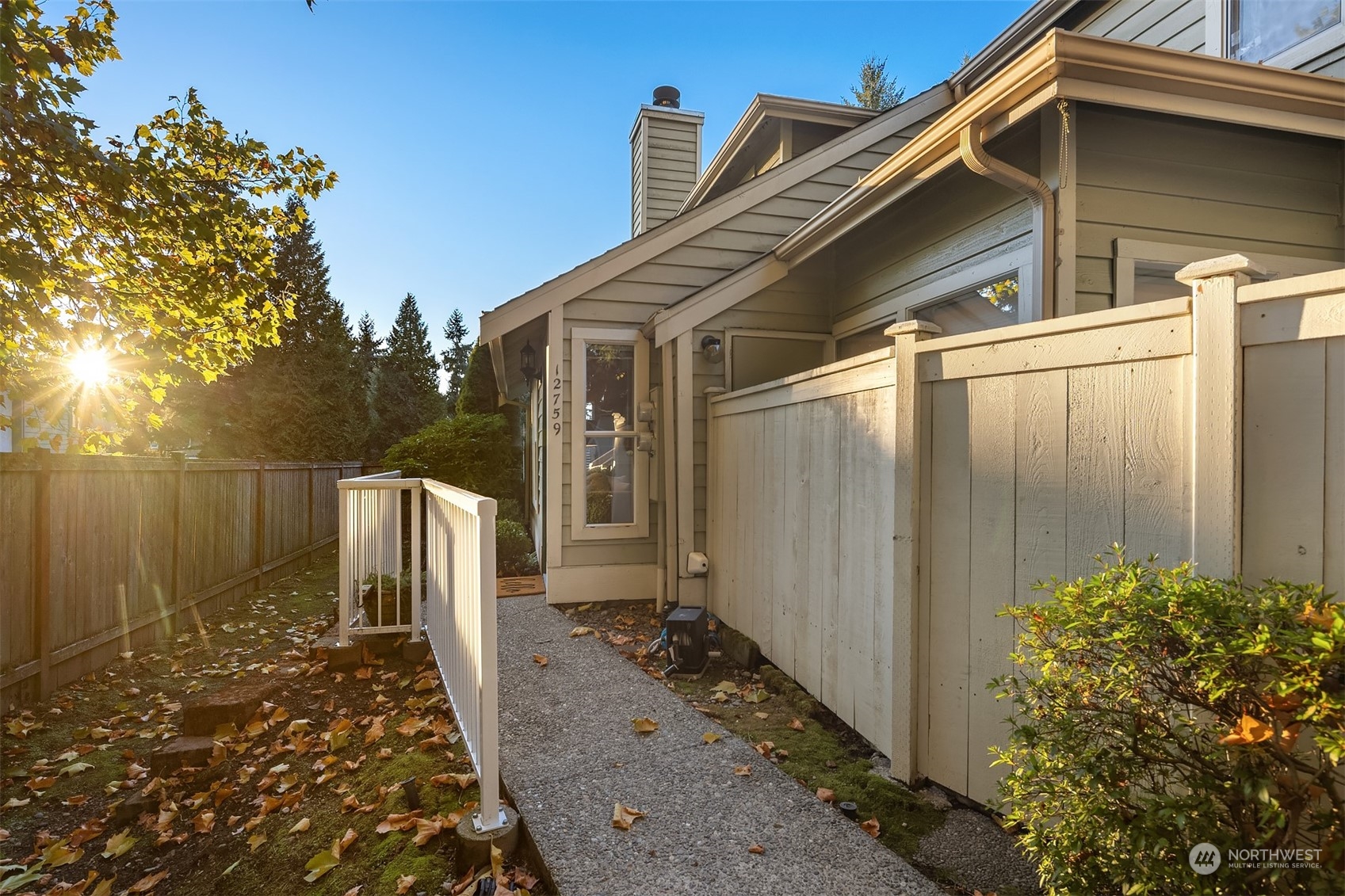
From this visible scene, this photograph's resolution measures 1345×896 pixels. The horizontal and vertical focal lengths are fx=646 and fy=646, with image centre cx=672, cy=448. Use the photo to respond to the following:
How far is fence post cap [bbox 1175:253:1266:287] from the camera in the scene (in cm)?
172

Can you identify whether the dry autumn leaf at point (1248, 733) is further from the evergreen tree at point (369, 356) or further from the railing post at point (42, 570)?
the evergreen tree at point (369, 356)

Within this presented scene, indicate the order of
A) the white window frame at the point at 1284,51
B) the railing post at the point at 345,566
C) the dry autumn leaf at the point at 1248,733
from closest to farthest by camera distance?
the dry autumn leaf at the point at 1248,733 → the white window frame at the point at 1284,51 → the railing post at the point at 345,566

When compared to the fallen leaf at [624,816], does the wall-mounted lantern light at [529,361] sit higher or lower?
higher

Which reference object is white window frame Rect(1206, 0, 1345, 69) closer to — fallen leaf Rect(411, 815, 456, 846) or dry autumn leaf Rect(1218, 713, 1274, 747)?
dry autumn leaf Rect(1218, 713, 1274, 747)

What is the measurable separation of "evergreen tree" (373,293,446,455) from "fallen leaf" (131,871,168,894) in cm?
2361

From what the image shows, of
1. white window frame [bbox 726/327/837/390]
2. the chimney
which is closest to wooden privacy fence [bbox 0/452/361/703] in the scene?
white window frame [bbox 726/327/837/390]

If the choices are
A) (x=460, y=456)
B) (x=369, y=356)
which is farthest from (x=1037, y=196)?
(x=369, y=356)

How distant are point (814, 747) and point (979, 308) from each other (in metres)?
2.92

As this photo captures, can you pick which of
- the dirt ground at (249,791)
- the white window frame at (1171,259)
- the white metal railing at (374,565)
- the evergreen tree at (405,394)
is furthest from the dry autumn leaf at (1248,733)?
the evergreen tree at (405,394)

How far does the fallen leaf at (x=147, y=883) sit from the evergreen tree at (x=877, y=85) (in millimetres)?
22326

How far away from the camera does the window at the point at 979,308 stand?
397cm

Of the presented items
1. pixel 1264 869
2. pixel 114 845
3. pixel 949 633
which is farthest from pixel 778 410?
pixel 114 845

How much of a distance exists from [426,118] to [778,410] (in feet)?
18.3

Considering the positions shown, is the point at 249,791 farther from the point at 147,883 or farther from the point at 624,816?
the point at 624,816
